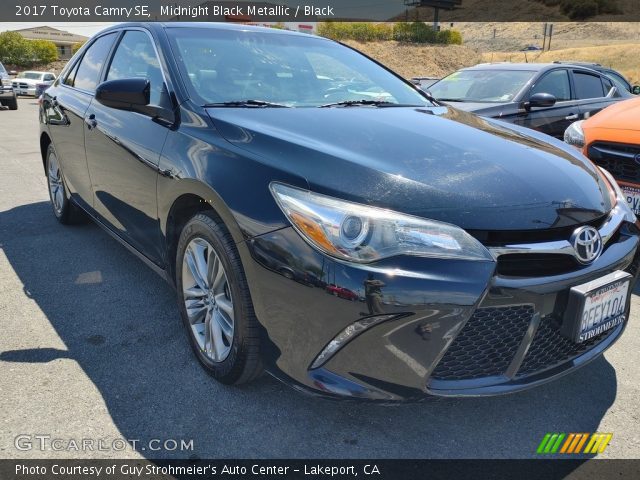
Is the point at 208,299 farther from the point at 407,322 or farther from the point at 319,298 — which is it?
the point at 407,322

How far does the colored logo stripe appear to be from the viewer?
6.73 ft

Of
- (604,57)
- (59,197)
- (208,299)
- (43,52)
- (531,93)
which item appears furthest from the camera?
(43,52)

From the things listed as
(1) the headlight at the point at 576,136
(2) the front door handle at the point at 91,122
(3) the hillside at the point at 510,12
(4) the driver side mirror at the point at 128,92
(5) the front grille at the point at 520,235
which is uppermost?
(3) the hillside at the point at 510,12

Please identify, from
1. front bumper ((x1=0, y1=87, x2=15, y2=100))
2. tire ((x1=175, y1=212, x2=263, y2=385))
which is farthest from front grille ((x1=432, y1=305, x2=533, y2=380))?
front bumper ((x1=0, y1=87, x2=15, y2=100))

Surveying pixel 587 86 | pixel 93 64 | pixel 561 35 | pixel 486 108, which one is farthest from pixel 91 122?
pixel 561 35

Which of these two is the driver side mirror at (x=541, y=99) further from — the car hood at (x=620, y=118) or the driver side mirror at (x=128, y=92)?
the driver side mirror at (x=128, y=92)

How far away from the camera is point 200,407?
2.24 metres

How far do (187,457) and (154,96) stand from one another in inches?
69.1

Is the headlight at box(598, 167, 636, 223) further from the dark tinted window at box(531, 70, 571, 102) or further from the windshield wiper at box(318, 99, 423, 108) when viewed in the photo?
the dark tinted window at box(531, 70, 571, 102)

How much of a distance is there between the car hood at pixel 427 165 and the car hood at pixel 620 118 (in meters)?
1.59

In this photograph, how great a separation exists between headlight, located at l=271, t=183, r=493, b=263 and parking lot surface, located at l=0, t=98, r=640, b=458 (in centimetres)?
56

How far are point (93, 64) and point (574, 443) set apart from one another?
376cm

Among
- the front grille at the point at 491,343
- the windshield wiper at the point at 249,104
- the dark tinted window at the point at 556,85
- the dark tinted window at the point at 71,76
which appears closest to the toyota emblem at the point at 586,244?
the front grille at the point at 491,343

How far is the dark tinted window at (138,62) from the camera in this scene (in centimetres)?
278
